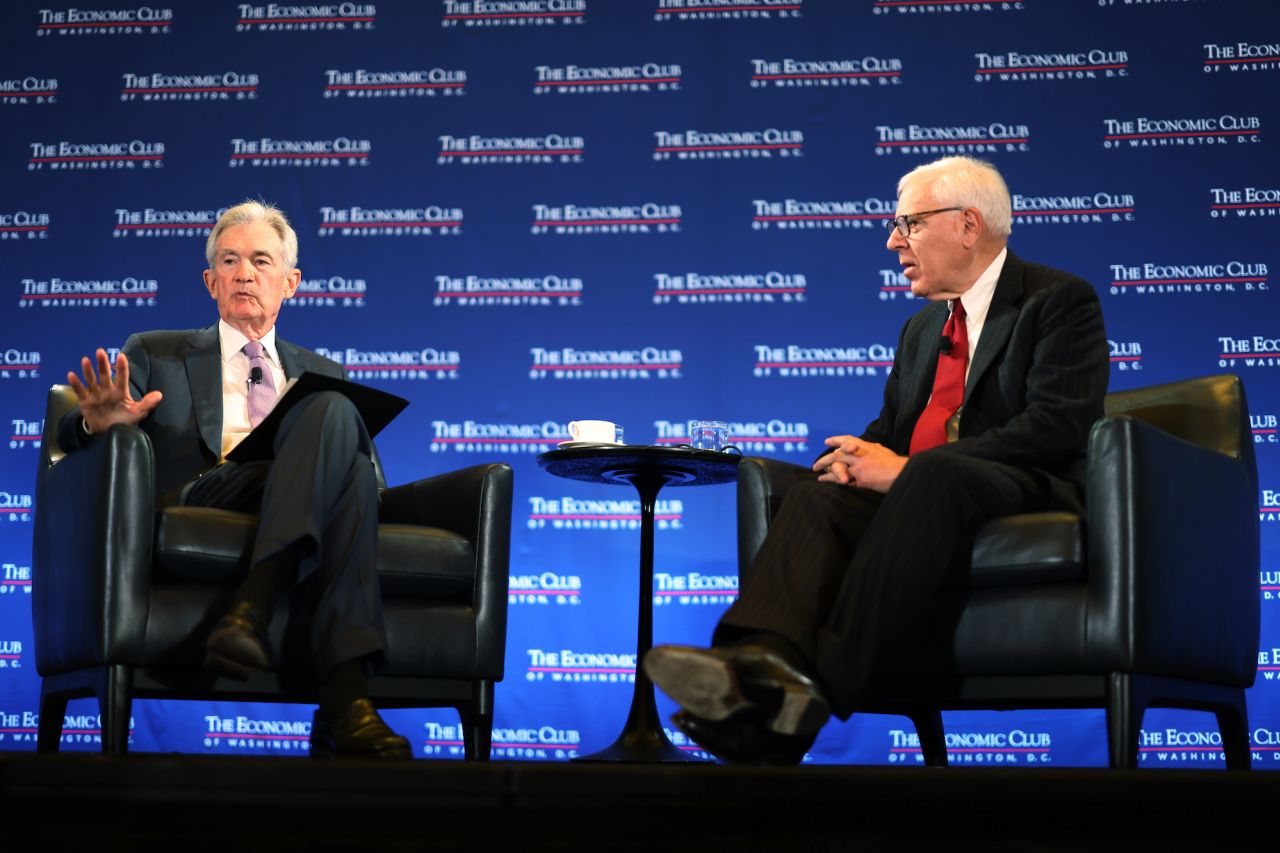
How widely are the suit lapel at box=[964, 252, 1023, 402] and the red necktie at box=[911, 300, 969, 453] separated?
8 cm

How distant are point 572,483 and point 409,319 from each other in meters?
0.83

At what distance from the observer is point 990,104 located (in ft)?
15.1

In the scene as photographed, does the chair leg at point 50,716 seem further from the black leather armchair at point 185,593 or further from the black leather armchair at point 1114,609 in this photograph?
the black leather armchair at point 1114,609

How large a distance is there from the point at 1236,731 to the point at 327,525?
1.80m

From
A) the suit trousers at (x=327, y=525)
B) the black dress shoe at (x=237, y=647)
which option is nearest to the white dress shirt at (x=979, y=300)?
the suit trousers at (x=327, y=525)

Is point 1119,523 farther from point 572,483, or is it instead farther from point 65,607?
point 572,483

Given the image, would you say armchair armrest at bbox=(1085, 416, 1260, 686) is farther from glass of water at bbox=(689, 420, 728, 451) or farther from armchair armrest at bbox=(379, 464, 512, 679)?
glass of water at bbox=(689, 420, 728, 451)

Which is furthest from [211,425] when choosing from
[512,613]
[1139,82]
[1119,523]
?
[1139,82]

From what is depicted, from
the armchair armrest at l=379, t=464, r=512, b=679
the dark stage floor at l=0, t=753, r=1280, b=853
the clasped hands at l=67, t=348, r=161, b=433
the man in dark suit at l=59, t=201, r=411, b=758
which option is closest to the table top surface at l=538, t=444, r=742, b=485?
the armchair armrest at l=379, t=464, r=512, b=679

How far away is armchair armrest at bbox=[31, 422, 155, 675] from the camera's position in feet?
8.34

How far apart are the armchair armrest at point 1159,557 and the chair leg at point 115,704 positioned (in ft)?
5.78

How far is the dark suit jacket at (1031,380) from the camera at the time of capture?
252 cm

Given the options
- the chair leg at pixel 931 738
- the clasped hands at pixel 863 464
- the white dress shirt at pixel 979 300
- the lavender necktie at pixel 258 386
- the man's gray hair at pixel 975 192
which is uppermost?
the man's gray hair at pixel 975 192

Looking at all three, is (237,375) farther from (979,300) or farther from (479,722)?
(979,300)
